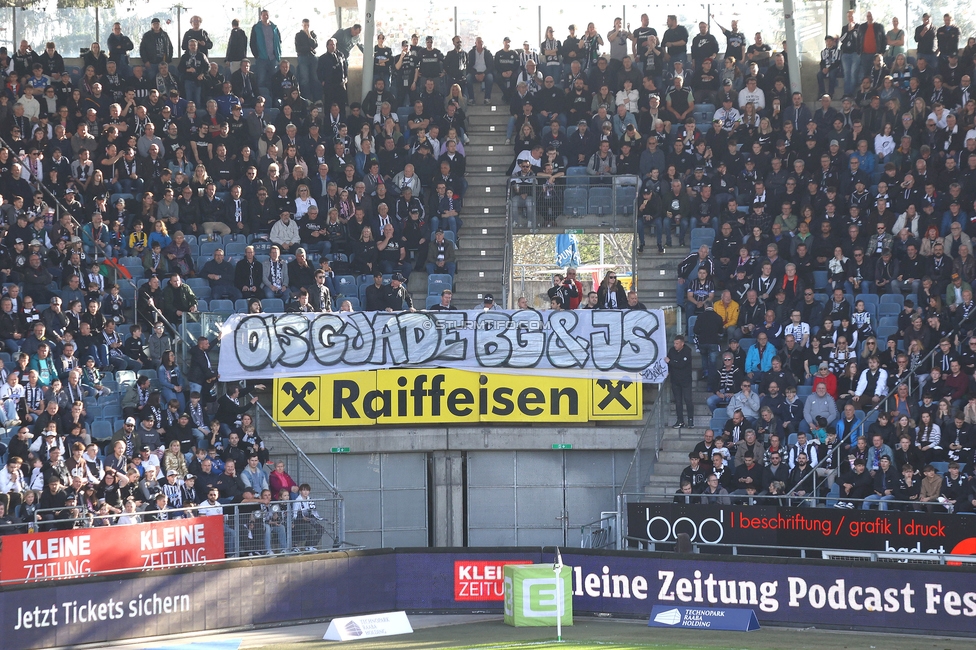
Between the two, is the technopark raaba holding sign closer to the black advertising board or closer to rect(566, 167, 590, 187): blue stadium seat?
the black advertising board

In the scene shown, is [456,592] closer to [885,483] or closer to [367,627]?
[367,627]

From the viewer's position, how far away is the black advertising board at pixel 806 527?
72.5 feet

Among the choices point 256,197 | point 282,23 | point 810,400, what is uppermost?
point 282,23

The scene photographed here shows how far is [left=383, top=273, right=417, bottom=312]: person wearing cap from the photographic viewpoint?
2766cm

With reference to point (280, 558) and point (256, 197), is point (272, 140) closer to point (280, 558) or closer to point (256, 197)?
point (256, 197)

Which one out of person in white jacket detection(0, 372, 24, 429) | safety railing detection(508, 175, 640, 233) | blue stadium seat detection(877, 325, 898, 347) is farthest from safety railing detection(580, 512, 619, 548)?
person in white jacket detection(0, 372, 24, 429)

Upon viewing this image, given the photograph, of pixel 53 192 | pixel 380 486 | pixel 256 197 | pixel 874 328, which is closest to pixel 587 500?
pixel 380 486

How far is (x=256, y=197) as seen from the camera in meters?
29.2

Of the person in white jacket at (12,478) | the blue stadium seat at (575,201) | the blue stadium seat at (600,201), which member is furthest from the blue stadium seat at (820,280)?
the person in white jacket at (12,478)

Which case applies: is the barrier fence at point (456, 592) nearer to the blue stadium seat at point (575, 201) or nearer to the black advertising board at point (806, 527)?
the black advertising board at point (806, 527)

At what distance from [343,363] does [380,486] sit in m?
2.55

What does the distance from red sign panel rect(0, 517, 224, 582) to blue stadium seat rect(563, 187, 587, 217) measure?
11.5 metres

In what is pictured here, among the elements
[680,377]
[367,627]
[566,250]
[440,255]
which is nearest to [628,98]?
[566,250]

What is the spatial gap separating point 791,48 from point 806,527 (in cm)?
1346
